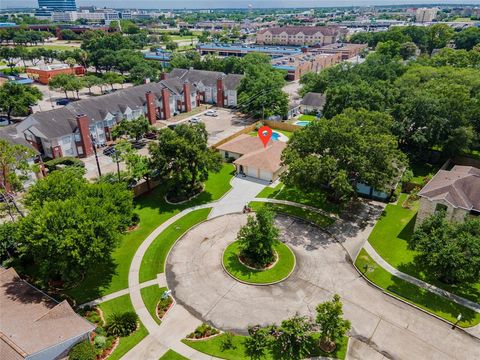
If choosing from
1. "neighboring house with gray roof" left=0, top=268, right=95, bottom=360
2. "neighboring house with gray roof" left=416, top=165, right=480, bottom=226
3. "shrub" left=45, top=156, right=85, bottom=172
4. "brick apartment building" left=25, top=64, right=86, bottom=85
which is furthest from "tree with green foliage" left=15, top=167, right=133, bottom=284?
"brick apartment building" left=25, top=64, right=86, bottom=85

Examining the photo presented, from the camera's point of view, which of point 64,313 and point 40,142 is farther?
point 40,142

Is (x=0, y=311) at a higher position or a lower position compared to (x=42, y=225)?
lower

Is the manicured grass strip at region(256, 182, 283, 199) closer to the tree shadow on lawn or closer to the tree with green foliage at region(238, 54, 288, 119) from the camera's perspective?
the tree shadow on lawn

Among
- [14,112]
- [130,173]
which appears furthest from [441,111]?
[14,112]

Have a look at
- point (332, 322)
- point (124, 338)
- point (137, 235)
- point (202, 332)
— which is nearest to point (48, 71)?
point (137, 235)

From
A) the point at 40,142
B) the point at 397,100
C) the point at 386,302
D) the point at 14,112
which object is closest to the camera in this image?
the point at 386,302

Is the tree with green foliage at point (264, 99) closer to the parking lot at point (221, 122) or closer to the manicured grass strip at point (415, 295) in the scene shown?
the parking lot at point (221, 122)

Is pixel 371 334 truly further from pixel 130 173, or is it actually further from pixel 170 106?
pixel 170 106
